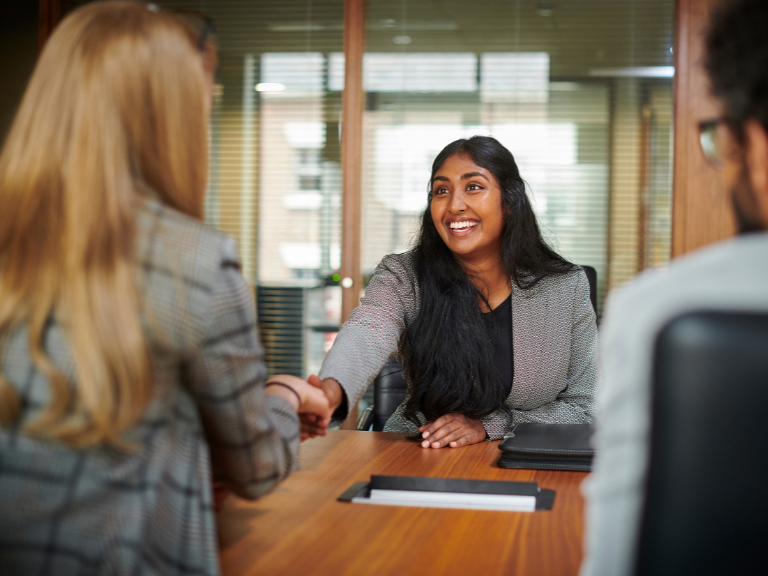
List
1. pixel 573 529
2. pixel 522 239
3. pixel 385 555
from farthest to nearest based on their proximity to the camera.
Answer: pixel 522 239 → pixel 573 529 → pixel 385 555

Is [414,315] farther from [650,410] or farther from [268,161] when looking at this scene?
[268,161]

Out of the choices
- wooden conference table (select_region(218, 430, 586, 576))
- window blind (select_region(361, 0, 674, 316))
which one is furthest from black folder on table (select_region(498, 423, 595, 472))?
window blind (select_region(361, 0, 674, 316))

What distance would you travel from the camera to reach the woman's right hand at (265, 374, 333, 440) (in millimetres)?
1219

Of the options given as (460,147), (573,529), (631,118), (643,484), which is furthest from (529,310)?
(631,118)

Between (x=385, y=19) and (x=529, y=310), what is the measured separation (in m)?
2.30

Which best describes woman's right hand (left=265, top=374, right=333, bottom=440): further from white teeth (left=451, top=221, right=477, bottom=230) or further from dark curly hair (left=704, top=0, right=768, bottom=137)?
white teeth (left=451, top=221, right=477, bottom=230)

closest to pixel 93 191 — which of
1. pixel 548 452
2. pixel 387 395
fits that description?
pixel 548 452

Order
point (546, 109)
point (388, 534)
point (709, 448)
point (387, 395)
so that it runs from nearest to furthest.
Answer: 1. point (709, 448)
2. point (388, 534)
3. point (387, 395)
4. point (546, 109)

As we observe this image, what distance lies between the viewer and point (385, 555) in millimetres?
981

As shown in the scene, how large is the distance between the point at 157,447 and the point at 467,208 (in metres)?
1.58

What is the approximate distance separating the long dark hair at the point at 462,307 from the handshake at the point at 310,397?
385mm

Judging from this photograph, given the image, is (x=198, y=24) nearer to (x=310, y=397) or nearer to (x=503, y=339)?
(x=310, y=397)

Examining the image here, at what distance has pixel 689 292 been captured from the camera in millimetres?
555

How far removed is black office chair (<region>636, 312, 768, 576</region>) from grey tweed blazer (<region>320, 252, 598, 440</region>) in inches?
50.9
